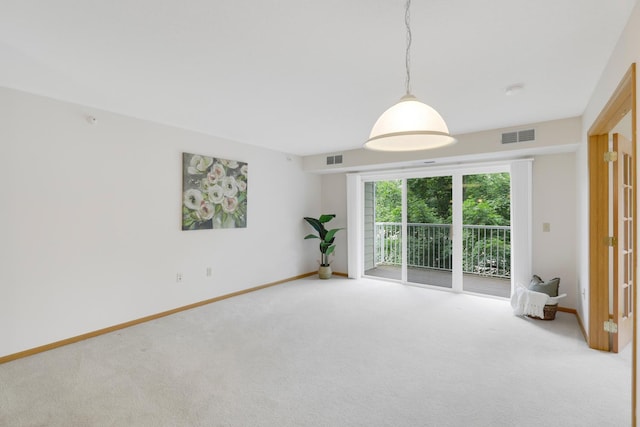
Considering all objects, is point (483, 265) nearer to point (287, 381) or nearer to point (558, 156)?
point (558, 156)

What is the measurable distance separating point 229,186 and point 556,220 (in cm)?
456

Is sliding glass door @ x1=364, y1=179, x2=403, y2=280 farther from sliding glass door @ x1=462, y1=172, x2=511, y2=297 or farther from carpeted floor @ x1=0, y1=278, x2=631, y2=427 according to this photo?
carpeted floor @ x1=0, y1=278, x2=631, y2=427

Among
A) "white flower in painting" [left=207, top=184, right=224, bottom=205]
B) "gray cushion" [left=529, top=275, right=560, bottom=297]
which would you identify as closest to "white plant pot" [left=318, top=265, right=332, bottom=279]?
"white flower in painting" [left=207, top=184, right=224, bottom=205]

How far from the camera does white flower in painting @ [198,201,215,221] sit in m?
4.25

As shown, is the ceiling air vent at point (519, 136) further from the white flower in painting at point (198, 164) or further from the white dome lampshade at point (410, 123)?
the white flower in painting at point (198, 164)

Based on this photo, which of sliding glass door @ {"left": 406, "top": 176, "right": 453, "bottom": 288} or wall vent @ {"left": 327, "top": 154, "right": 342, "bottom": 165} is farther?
wall vent @ {"left": 327, "top": 154, "right": 342, "bottom": 165}

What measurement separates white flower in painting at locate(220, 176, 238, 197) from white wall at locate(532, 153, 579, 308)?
4.27m

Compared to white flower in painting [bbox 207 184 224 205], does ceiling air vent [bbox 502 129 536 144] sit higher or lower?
→ higher

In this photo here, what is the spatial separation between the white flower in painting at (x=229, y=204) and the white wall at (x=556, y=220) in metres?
4.27

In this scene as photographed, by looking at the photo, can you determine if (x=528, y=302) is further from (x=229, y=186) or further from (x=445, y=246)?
(x=229, y=186)

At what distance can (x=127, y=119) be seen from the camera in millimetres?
3520

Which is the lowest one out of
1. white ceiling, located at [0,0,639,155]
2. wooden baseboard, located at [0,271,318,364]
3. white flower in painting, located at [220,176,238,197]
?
wooden baseboard, located at [0,271,318,364]

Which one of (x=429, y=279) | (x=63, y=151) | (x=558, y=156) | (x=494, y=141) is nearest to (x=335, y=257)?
(x=429, y=279)

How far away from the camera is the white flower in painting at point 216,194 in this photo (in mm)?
4367
